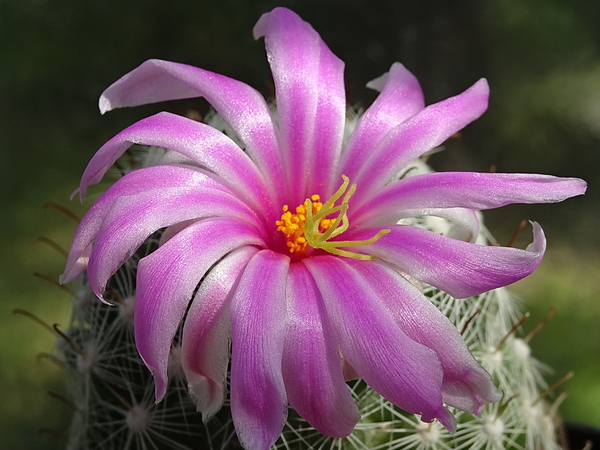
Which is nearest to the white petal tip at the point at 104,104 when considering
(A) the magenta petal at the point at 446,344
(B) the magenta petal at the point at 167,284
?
(B) the magenta petal at the point at 167,284

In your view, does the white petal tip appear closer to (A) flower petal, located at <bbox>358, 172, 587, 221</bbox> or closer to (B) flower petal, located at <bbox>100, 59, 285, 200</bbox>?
(B) flower petal, located at <bbox>100, 59, 285, 200</bbox>

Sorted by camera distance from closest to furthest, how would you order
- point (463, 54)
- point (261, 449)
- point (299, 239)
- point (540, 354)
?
point (261, 449) → point (299, 239) → point (540, 354) → point (463, 54)

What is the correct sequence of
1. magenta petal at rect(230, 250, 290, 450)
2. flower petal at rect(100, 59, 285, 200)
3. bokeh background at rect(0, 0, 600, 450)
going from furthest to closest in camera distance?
bokeh background at rect(0, 0, 600, 450) < flower petal at rect(100, 59, 285, 200) < magenta petal at rect(230, 250, 290, 450)

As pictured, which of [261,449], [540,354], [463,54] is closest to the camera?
[261,449]

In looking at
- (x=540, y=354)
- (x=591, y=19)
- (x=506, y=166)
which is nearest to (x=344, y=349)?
(x=540, y=354)

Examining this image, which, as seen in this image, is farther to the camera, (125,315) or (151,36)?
(151,36)

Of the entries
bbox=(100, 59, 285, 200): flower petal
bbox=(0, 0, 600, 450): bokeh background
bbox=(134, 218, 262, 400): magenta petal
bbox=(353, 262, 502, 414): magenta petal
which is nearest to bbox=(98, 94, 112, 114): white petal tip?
bbox=(100, 59, 285, 200): flower petal

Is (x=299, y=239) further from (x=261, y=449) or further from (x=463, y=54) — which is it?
(x=463, y=54)
